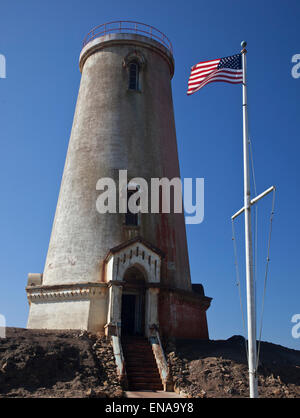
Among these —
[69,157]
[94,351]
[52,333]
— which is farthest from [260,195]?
[69,157]

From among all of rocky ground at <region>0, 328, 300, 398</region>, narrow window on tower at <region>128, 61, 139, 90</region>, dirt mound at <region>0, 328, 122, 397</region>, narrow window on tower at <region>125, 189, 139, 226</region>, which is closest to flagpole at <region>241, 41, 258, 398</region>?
rocky ground at <region>0, 328, 300, 398</region>

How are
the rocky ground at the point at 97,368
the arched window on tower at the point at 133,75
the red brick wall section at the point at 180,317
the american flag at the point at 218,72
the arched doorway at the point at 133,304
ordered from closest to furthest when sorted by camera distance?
the rocky ground at the point at 97,368 → the american flag at the point at 218,72 → the red brick wall section at the point at 180,317 → the arched doorway at the point at 133,304 → the arched window on tower at the point at 133,75

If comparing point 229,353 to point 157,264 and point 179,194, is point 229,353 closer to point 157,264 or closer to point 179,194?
point 157,264

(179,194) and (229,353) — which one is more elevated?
(179,194)

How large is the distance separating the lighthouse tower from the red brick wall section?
51mm

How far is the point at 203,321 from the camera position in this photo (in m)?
23.5

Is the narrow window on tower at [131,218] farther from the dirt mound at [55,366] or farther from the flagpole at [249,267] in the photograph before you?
the flagpole at [249,267]

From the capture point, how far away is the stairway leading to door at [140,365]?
16828 millimetres

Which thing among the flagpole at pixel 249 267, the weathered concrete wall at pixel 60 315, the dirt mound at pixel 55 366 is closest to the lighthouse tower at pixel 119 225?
the weathered concrete wall at pixel 60 315

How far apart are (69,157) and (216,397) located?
15937mm

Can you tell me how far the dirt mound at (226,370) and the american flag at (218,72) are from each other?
36.4 ft

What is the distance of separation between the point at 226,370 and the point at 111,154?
1294 cm

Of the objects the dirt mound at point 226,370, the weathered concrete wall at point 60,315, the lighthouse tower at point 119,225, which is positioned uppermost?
the lighthouse tower at point 119,225

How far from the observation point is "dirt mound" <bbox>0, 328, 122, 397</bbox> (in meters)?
14.5
